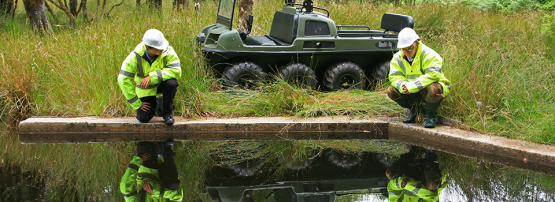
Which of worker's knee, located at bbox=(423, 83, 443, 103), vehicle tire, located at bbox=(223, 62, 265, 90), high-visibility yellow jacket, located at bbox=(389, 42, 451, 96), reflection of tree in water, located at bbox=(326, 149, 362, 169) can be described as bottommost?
reflection of tree in water, located at bbox=(326, 149, 362, 169)

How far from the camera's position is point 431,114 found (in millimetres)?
5434

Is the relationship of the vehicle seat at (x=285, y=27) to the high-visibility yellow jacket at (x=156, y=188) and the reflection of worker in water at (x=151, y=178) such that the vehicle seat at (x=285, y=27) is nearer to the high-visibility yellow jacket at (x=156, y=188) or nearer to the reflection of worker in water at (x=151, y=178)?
the reflection of worker in water at (x=151, y=178)

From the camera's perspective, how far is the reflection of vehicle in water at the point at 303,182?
12.1ft

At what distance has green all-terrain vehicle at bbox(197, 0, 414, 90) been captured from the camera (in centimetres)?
675

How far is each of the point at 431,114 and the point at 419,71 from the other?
21.5 inches

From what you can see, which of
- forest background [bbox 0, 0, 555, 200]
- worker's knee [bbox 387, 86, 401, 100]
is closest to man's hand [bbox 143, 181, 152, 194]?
forest background [bbox 0, 0, 555, 200]

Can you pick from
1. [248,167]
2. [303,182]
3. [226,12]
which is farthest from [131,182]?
[226,12]

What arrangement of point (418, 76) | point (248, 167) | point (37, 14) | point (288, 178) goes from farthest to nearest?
point (37, 14) < point (418, 76) < point (248, 167) < point (288, 178)

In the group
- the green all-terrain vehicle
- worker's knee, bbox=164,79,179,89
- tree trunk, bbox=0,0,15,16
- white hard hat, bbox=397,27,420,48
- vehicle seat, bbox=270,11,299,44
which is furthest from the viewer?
tree trunk, bbox=0,0,15,16

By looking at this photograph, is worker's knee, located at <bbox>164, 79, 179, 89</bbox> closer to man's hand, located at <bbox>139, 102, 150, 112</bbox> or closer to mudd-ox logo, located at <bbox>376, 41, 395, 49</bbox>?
man's hand, located at <bbox>139, 102, 150, 112</bbox>

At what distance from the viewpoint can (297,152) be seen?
4.94 m

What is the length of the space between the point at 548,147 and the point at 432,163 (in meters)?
1.13

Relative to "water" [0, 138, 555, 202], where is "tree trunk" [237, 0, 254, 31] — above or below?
above

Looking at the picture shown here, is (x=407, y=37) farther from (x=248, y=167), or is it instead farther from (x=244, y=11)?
(x=244, y=11)
